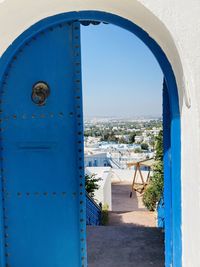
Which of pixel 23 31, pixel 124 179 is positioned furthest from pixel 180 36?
pixel 124 179

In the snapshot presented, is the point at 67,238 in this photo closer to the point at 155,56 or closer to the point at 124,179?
the point at 155,56

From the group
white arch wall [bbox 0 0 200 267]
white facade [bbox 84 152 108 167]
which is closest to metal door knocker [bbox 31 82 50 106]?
white arch wall [bbox 0 0 200 267]

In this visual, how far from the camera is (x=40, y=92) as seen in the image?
2.52m

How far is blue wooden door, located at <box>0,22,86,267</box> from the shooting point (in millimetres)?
2516

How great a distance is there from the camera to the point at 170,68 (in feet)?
7.52

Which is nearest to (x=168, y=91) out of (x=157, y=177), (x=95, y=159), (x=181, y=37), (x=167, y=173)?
(x=181, y=37)

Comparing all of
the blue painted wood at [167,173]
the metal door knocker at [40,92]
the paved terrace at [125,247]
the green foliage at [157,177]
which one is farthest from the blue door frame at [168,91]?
the green foliage at [157,177]

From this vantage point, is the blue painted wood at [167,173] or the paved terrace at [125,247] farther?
the paved terrace at [125,247]

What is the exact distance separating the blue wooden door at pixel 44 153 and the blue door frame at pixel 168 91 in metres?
0.04

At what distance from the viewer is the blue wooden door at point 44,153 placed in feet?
8.25

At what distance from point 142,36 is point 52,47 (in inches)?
29.9

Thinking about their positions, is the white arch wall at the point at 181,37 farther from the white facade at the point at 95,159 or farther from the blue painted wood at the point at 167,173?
the white facade at the point at 95,159

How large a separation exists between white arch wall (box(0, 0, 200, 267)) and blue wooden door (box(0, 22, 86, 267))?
27 centimetres

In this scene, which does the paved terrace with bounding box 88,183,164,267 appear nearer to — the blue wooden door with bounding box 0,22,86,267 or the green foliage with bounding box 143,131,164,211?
the blue wooden door with bounding box 0,22,86,267
